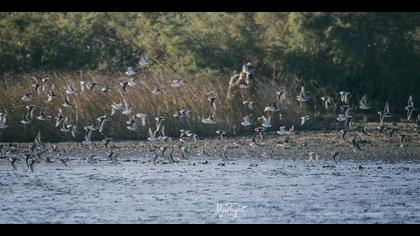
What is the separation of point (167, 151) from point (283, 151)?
101 inches

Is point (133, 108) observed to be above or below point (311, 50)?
below

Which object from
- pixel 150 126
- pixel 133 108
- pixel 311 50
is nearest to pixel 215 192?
pixel 150 126

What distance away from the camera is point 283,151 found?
2316 centimetres

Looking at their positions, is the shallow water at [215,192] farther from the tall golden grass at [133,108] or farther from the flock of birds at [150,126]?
the tall golden grass at [133,108]

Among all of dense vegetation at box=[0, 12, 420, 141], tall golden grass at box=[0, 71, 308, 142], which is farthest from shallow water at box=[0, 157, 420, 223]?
dense vegetation at box=[0, 12, 420, 141]

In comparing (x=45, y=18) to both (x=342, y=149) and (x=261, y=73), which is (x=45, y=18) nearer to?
(x=261, y=73)

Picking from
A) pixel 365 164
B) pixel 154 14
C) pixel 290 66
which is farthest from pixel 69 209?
pixel 154 14

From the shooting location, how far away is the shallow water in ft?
50.5

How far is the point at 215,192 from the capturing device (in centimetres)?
1773

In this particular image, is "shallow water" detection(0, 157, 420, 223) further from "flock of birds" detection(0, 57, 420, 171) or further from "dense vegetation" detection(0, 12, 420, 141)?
"dense vegetation" detection(0, 12, 420, 141)

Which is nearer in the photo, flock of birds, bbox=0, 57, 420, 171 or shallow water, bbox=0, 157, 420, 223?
shallow water, bbox=0, 157, 420, 223

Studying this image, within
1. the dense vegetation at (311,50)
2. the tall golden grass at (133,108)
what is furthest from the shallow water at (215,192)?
the dense vegetation at (311,50)

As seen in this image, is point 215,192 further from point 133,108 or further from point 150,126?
point 133,108

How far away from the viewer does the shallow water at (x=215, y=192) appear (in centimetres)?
1541
